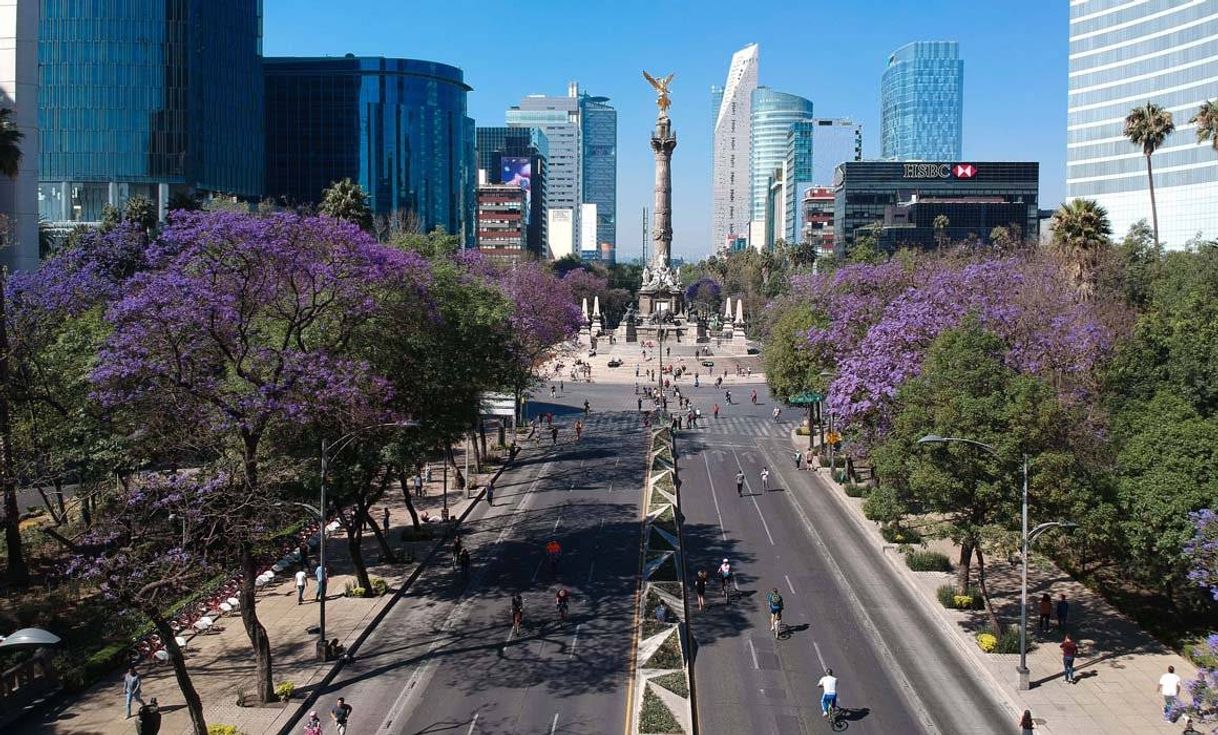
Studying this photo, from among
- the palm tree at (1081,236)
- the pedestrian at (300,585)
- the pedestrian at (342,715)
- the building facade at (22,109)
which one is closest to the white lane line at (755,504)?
the pedestrian at (300,585)

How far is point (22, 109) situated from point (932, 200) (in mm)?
140170

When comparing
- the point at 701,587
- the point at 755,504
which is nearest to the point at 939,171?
the point at 755,504

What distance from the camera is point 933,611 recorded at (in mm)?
32469

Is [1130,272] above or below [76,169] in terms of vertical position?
below

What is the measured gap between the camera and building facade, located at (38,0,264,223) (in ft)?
368

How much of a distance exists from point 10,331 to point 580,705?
27.3 meters

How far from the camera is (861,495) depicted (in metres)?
49.5

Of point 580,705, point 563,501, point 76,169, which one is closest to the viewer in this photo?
point 580,705

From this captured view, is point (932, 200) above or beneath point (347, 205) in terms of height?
above

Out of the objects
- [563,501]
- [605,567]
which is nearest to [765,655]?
[605,567]

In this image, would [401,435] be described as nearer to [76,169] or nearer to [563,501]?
[563,501]

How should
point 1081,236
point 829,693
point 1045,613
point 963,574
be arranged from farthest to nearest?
point 1081,236, point 963,574, point 1045,613, point 829,693

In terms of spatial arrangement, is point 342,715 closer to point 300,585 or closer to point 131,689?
point 131,689

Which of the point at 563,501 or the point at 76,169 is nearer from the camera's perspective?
the point at 563,501
